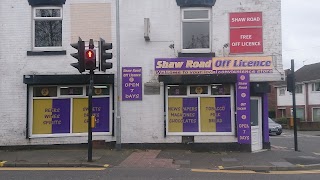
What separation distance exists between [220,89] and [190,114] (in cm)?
155

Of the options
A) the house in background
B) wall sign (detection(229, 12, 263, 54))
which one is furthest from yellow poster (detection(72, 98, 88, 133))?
the house in background

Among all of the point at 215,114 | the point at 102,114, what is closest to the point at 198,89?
the point at 215,114

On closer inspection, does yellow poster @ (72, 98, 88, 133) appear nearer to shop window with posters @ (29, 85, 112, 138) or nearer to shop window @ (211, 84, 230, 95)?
shop window with posters @ (29, 85, 112, 138)

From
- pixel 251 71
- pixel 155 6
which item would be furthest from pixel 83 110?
pixel 251 71

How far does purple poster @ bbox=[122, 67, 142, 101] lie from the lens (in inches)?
623

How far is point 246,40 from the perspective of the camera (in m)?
15.8

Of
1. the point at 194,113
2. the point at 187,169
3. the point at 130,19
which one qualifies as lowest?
the point at 187,169

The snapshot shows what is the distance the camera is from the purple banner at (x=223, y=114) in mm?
15875

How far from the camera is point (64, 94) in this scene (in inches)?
632

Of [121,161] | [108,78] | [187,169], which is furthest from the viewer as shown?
[108,78]

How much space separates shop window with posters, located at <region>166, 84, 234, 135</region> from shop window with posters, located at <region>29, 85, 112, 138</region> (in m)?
2.54

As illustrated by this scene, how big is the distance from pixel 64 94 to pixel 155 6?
5.05 meters

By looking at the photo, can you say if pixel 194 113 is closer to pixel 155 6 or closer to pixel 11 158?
pixel 155 6

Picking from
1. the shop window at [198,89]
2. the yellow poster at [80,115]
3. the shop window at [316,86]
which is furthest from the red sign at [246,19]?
the shop window at [316,86]
